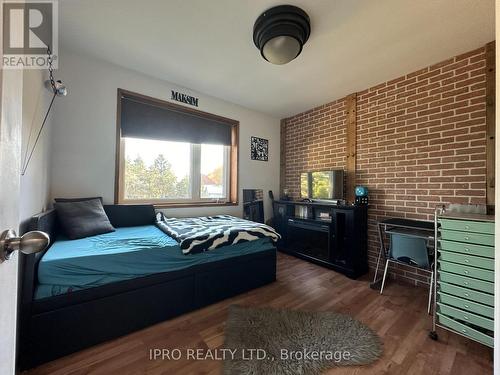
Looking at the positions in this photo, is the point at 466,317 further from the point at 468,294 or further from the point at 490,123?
the point at 490,123

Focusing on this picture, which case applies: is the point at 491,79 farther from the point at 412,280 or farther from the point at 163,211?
the point at 163,211

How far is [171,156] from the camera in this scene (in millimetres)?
3002

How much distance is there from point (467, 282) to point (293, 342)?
1.35 m

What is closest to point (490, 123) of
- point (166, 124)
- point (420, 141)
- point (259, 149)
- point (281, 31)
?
point (420, 141)

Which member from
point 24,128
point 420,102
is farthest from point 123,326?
point 420,102

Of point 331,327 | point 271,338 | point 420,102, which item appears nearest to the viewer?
point 271,338

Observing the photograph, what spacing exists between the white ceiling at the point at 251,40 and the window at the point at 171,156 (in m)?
0.52

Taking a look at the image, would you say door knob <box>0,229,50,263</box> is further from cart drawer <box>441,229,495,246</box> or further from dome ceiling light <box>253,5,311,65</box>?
cart drawer <box>441,229,495,246</box>

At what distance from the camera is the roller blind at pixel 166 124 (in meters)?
2.60

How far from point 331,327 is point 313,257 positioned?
4.72 feet

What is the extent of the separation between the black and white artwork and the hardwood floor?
2.28m

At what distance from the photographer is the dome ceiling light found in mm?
1604

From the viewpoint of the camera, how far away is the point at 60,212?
1916 mm
